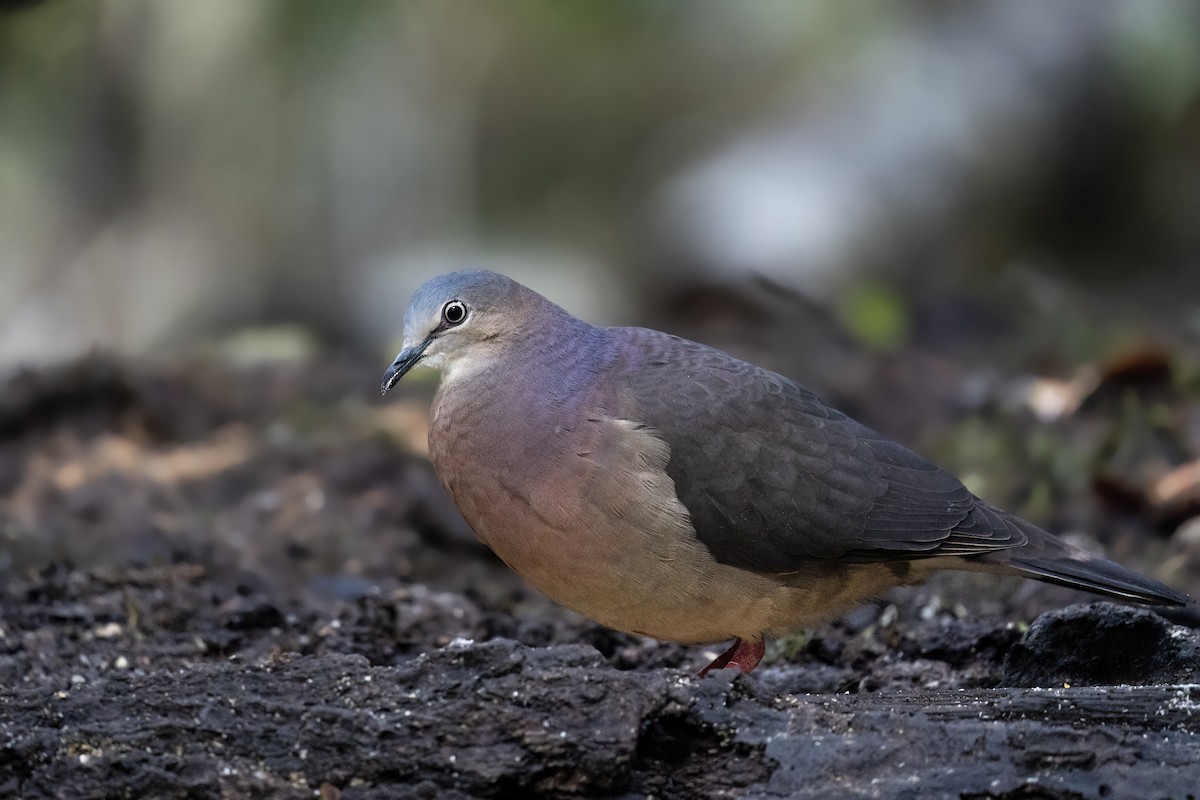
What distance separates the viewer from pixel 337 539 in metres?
6.17

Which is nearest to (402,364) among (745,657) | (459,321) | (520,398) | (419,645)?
(459,321)

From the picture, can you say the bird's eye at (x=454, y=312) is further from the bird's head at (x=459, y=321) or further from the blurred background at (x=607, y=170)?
the blurred background at (x=607, y=170)

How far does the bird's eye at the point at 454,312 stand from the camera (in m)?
4.53

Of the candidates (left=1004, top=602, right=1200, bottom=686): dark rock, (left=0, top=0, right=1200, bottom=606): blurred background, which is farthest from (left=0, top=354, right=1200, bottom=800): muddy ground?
(left=0, top=0, right=1200, bottom=606): blurred background

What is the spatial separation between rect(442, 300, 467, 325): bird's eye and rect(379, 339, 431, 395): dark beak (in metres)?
0.10

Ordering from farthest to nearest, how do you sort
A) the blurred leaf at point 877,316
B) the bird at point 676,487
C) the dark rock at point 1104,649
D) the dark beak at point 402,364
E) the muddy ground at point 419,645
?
the blurred leaf at point 877,316 → the dark beak at point 402,364 → the bird at point 676,487 → the dark rock at point 1104,649 → the muddy ground at point 419,645

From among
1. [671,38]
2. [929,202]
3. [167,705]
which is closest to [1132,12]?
[929,202]

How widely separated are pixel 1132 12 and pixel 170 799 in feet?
→ 28.3

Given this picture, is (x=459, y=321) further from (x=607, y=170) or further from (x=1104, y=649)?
(x=607, y=170)

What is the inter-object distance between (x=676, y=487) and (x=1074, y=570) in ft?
4.06

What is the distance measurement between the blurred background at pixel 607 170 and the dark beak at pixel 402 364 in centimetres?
410

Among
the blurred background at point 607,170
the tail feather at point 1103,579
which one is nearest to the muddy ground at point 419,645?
the tail feather at point 1103,579

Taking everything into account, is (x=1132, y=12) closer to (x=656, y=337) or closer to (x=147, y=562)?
(x=656, y=337)

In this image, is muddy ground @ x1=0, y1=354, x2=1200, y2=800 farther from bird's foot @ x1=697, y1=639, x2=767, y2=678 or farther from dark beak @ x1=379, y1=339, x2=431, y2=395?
dark beak @ x1=379, y1=339, x2=431, y2=395
